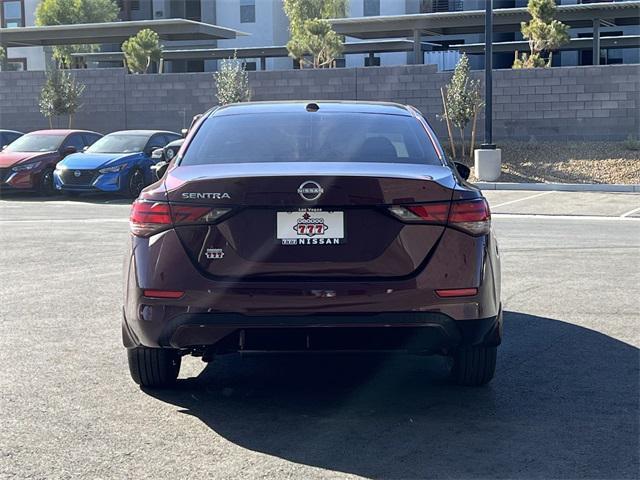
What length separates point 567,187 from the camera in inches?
808

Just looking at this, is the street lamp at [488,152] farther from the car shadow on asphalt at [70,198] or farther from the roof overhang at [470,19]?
the roof overhang at [470,19]

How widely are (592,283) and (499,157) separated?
13.5 m

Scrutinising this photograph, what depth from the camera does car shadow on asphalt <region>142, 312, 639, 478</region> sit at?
4.14m

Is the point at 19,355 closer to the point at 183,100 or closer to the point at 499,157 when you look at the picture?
the point at 499,157

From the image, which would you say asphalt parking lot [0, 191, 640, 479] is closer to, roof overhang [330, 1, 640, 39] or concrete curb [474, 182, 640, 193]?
concrete curb [474, 182, 640, 193]

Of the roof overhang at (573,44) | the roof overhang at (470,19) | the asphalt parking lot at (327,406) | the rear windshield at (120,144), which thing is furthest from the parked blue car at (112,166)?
the roof overhang at (573,44)

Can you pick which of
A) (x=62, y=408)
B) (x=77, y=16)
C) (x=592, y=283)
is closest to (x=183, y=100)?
(x=592, y=283)

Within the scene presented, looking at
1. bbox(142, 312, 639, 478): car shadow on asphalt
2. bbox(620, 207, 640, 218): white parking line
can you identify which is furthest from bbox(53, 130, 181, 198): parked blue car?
bbox(142, 312, 639, 478): car shadow on asphalt

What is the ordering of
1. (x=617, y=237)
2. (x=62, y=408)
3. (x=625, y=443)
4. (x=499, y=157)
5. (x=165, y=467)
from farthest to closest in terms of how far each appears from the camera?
(x=499, y=157) → (x=617, y=237) → (x=62, y=408) → (x=625, y=443) → (x=165, y=467)

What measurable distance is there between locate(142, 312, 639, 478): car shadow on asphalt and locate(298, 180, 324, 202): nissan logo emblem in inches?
44.2

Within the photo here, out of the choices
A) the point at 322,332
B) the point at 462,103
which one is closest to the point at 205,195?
the point at 322,332

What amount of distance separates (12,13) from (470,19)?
40.3 metres

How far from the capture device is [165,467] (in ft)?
13.3

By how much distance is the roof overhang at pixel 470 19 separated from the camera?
40.5m
